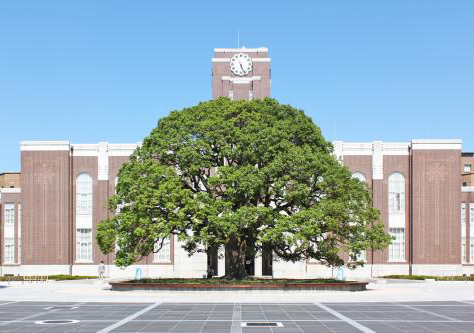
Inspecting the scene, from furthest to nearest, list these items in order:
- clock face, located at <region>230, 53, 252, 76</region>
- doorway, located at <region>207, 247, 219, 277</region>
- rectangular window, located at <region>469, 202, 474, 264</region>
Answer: clock face, located at <region>230, 53, 252, 76</region>
rectangular window, located at <region>469, 202, 474, 264</region>
doorway, located at <region>207, 247, 219, 277</region>

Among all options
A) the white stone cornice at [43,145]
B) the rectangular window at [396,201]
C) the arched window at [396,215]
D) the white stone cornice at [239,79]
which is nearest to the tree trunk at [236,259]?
the arched window at [396,215]

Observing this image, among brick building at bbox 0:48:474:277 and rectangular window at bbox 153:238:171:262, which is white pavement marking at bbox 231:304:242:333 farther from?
rectangular window at bbox 153:238:171:262

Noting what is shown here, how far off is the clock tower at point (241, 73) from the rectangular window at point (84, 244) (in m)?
19.7

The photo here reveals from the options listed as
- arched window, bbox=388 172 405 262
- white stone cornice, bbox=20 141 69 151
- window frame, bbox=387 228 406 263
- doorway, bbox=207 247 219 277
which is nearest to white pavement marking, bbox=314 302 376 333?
doorway, bbox=207 247 219 277

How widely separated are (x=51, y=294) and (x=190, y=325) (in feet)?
60.6

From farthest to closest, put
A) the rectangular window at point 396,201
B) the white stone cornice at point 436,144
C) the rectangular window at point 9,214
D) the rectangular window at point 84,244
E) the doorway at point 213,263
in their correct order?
the rectangular window at point 9,214, the doorway at point 213,263, the rectangular window at point 84,244, the rectangular window at point 396,201, the white stone cornice at point 436,144

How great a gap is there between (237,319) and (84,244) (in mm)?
41046

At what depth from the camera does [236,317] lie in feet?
84.8

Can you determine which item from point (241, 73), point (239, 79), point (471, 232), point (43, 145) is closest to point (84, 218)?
point (43, 145)

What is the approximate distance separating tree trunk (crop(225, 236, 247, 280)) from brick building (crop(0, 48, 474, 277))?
19489 millimetres

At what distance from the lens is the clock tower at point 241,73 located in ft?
235

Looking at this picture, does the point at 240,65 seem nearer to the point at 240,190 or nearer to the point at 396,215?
the point at 396,215

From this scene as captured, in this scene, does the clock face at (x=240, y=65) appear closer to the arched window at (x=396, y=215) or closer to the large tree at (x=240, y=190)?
the arched window at (x=396, y=215)

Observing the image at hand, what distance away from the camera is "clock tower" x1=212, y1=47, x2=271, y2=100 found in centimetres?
7156
